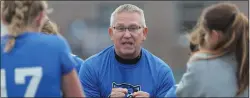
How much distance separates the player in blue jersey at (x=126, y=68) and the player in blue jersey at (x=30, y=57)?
0.89 meters

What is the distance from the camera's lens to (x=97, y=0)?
128 ft

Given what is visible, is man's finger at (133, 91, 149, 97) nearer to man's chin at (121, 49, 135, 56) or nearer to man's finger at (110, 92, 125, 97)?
man's finger at (110, 92, 125, 97)

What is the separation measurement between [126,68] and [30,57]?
111 cm

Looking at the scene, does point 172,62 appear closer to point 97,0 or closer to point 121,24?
point 97,0

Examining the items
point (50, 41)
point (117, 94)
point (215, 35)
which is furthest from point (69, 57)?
point (215, 35)

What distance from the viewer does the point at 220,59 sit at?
3.61 m

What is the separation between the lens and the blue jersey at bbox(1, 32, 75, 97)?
11.4ft

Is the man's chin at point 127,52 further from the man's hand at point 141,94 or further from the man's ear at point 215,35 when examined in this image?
the man's ear at point 215,35

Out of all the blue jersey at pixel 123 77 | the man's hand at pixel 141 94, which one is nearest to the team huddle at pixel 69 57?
the man's hand at pixel 141 94

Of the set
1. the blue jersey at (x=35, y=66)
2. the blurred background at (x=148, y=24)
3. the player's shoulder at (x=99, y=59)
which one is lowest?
the blurred background at (x=148, y=24)

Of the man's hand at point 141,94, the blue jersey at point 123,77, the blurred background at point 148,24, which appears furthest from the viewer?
the blurred background at point 148,24

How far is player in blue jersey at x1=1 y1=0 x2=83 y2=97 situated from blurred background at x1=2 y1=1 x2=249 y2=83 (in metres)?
34.0

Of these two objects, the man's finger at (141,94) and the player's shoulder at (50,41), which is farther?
the man's finger at (141,94)

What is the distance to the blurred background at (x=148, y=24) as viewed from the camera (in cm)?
3850
